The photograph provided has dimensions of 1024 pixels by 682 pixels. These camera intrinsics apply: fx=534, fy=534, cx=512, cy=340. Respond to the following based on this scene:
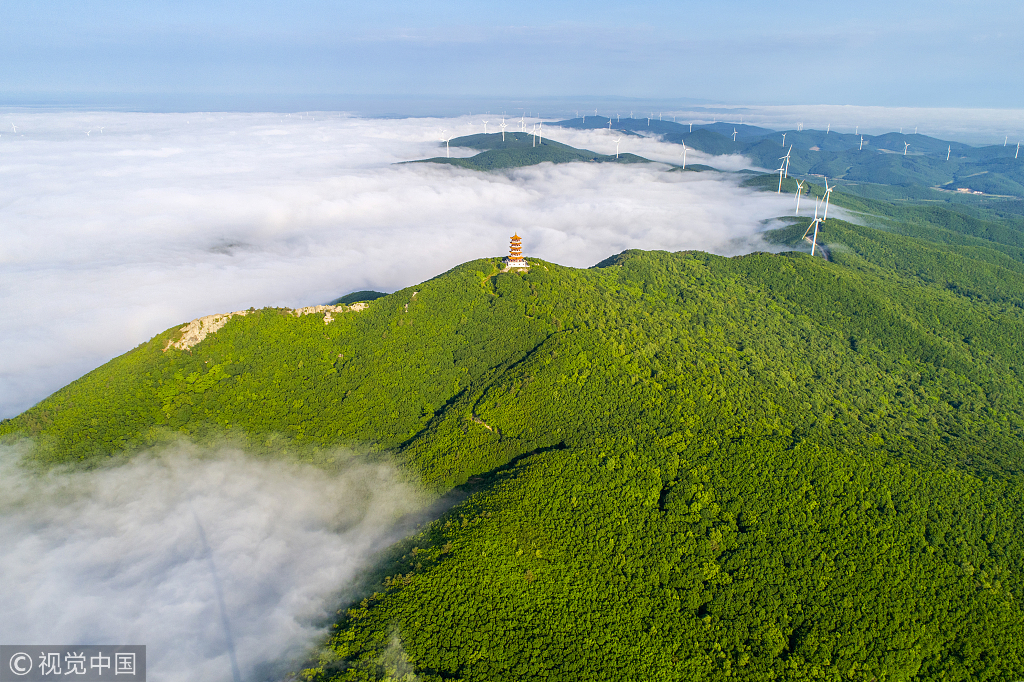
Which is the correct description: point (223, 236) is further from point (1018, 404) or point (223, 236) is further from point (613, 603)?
point (1018, 404)

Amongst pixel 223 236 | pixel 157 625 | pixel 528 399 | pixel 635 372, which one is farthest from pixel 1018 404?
pixel 223 236

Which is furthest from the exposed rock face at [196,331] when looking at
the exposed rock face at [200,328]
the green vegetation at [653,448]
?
the green vegetation at [653,448]

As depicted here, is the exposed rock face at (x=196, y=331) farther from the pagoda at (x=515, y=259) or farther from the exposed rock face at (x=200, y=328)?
the pagoda at (x=515, y=259)
